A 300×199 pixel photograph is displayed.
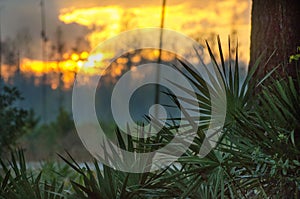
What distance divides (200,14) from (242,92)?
4.44 metres

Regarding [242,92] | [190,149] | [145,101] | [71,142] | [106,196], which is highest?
[242,92]

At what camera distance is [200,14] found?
6.80 metres

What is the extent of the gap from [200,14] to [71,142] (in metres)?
2.53

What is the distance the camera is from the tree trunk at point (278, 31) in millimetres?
2951

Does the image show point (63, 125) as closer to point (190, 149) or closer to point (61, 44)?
point (61, 44)

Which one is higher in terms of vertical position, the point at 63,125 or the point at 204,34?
the point at 204,34

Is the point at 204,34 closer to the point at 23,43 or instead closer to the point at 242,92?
the point at 23,43

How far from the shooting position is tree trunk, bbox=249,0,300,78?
9.68ft

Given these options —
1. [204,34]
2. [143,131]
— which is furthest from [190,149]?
[204,34]

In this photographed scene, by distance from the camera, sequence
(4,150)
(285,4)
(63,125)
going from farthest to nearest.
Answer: (63,125) → (4,150) → (285,4)

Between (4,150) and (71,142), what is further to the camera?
(71,142)

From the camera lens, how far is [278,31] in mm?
3006

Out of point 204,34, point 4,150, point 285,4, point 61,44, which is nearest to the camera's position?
point 285,4

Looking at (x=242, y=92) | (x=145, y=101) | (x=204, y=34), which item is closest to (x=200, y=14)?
(x=204, y=34)
